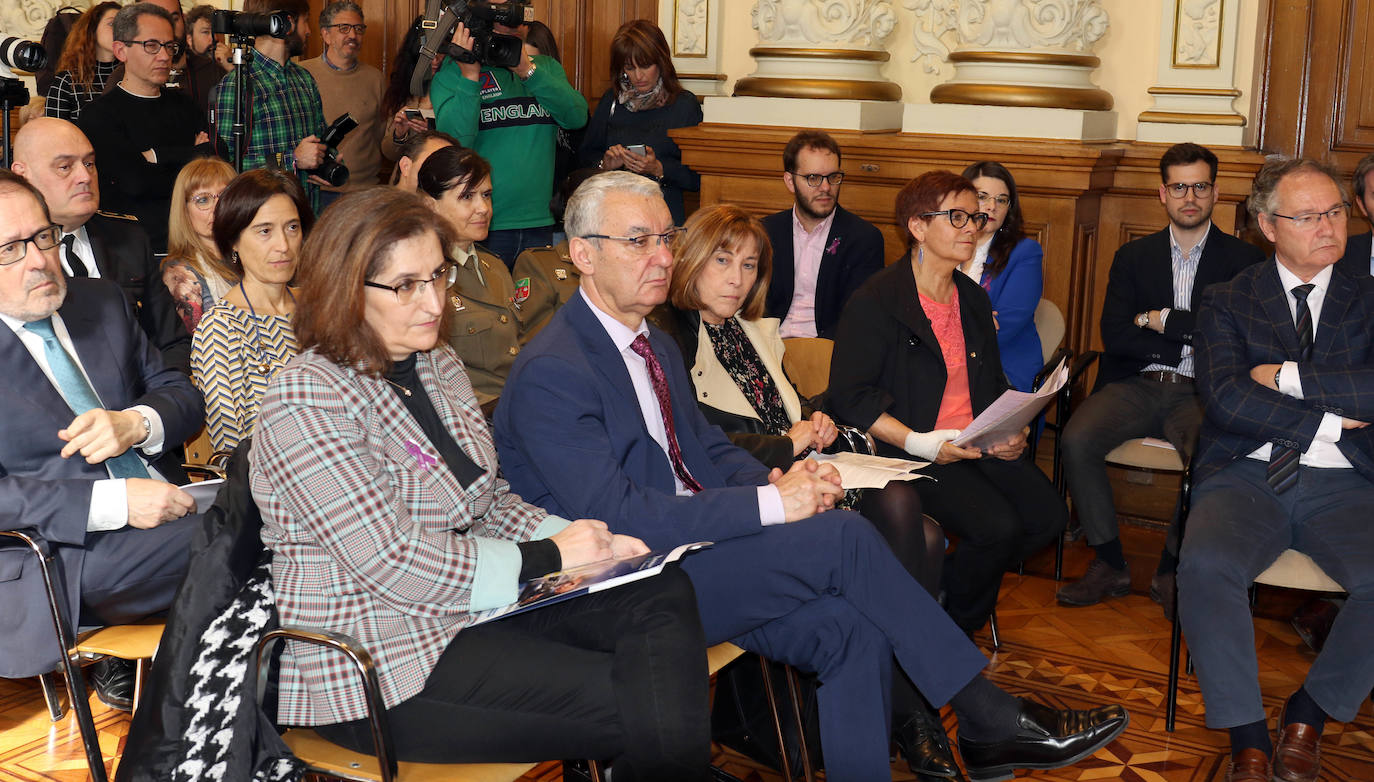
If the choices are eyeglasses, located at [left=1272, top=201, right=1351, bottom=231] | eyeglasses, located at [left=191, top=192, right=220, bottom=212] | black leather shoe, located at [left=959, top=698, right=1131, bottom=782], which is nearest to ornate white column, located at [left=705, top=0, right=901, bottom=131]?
eyeglasses, located at [left=1272, top=201, right=1351, bottom=231]

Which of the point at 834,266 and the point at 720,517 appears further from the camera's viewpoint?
the point at 834,266

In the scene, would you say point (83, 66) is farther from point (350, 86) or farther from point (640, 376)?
point (640, 376)

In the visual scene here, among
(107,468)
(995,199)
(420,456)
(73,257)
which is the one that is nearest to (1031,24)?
(995,199)

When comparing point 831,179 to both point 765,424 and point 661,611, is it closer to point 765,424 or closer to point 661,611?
point 765,424

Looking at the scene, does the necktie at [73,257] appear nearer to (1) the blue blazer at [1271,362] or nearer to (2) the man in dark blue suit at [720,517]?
(2) the man in dark blue suit at [720,517]

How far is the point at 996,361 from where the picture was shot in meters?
3.79

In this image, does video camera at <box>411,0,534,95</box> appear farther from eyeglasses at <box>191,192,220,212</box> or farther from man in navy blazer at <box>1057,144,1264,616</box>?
man in navy blazer at <box>1057,144,1264,616</box>

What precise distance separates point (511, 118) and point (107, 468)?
2.89m

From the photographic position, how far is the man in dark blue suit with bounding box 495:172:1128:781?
249 cm

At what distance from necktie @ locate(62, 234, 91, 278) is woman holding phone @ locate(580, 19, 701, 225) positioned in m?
2.39

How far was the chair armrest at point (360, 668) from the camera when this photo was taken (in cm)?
191

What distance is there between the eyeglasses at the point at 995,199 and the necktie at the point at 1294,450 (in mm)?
1273

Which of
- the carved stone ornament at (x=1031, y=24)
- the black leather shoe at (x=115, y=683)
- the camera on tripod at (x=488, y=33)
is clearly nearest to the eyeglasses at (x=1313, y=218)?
the carved stone ornament at (x=1031, y=24)

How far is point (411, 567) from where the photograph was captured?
6.67 ft
